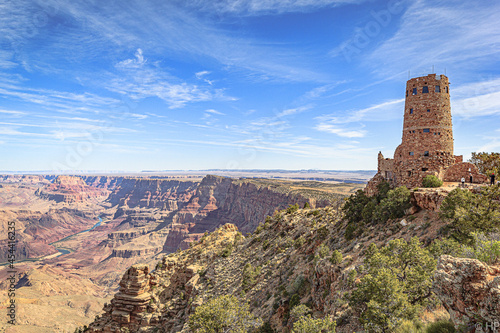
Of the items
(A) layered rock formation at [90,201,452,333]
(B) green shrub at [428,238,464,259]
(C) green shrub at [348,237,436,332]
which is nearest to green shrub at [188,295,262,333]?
(A) layered rock formation at [90,201,452,333]

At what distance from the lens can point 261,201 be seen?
181 meters

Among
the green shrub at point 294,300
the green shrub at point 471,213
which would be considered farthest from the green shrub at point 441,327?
the green shrub at point 294,300

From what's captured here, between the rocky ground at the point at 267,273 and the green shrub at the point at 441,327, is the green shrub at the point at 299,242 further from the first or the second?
the green shrub at the point at 441,327

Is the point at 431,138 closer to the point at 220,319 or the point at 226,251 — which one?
the point at 220,319

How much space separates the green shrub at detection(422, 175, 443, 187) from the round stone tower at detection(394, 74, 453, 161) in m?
2.98

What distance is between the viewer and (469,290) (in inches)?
365

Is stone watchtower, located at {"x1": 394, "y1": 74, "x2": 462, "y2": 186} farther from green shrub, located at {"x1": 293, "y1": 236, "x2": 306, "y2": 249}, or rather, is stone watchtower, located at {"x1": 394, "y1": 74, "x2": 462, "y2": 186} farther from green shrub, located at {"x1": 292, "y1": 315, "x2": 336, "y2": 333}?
green shrub, located at {"x1": 292, "y1": 315, "x2": 336, "y2": 333}

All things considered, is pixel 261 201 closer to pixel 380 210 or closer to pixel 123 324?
pixel 123 324

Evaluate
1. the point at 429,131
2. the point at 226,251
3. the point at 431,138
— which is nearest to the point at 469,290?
the point at 431,138

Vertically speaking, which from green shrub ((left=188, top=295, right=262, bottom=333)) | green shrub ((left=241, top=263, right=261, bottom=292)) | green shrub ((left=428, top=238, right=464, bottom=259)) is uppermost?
green shrub ((left=428, top=238, right=464, bottom=259))

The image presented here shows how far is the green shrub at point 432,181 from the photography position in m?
27.3

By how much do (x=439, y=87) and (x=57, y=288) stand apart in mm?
190572

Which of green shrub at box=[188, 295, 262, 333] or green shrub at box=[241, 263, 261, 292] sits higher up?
green shrub at box=[188, 295, 262, 333]

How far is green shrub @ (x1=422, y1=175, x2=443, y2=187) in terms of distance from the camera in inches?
1074
